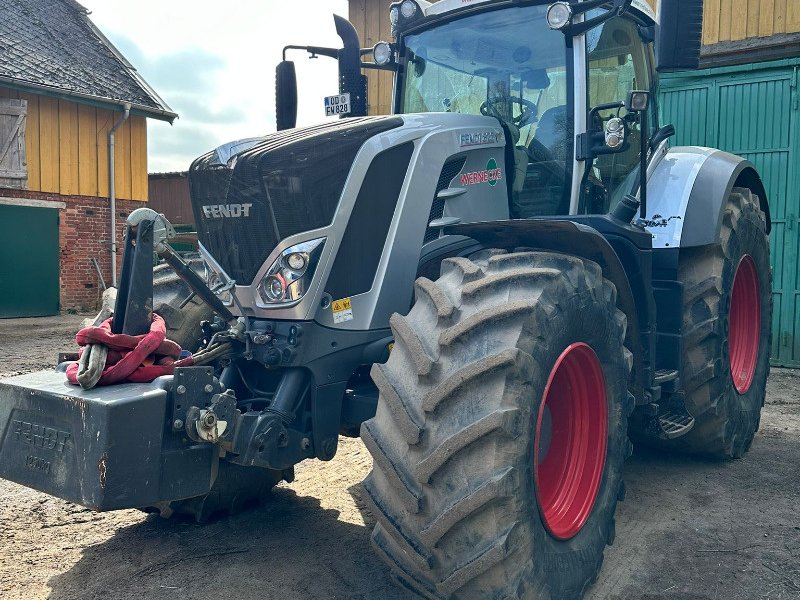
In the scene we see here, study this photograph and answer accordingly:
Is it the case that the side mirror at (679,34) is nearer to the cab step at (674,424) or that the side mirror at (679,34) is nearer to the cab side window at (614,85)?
the cab side window at (614,85)

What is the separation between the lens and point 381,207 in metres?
3.39

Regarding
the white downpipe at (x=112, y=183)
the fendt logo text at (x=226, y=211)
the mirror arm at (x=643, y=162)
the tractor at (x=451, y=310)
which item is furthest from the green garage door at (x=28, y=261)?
the mirror arm at (x=643, y=162)

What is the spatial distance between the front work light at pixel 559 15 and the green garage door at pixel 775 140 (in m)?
5.99

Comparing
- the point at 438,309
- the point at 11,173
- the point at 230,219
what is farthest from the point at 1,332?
the point at 438,309

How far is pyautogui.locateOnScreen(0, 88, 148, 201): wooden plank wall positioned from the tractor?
11853 millimetres

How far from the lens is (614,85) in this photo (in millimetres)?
4316

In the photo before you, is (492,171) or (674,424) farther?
(674,424)

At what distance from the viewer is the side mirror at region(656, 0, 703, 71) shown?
341 cm

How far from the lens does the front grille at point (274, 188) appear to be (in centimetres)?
320

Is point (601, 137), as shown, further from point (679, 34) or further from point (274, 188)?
point (274, 188)

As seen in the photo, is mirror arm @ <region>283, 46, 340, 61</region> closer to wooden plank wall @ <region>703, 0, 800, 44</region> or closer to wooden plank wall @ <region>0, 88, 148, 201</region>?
wooden plank wall @ <region>703, 0, 800, 44</region>

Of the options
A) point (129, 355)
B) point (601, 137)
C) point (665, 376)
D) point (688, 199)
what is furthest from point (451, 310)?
point (688, 199)

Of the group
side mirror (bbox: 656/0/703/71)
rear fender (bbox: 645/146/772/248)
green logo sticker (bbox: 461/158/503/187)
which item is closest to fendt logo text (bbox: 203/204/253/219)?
green logo sticker (bbox: 461/158/503/187)

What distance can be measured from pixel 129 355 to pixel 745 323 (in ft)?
14.6
